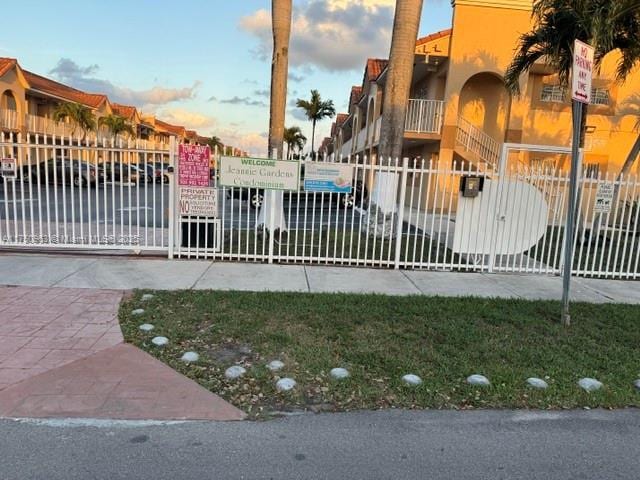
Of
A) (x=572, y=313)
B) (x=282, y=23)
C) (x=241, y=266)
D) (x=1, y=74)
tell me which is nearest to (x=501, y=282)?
(x=572, y=313)

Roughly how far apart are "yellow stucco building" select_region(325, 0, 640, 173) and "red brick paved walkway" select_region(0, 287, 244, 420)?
14419 millimetres

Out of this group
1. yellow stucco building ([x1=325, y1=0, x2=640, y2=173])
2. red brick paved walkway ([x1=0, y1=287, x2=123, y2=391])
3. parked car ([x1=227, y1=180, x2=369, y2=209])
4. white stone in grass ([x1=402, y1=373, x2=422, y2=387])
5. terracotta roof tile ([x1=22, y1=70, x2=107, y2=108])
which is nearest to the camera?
white stone in grass ([x1=402, y1=373, x2=422, y2=387])

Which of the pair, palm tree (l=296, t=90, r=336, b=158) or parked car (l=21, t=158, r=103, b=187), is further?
palm tree (l=296, t=90, r=336, b=158)

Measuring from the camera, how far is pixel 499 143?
716 inches

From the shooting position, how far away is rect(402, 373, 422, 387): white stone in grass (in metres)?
3.92

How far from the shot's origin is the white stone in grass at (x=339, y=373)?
3.99m

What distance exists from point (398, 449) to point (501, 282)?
17.8ft

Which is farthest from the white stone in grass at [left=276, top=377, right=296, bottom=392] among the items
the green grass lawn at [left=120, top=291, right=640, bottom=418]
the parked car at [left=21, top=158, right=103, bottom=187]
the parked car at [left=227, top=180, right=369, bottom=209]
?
the parked car at [left=21, top=158, right=103, bottom=187]

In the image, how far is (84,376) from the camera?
12.6 ft

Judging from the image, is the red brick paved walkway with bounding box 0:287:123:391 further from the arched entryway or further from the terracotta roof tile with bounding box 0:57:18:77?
the terracotta roof tile with bounding box 0:57:18:77

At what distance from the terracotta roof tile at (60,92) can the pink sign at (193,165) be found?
97.6 ft

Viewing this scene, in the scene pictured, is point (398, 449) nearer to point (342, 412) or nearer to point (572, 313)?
point (342, 412)

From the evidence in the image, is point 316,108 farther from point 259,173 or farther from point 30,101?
point 259,173

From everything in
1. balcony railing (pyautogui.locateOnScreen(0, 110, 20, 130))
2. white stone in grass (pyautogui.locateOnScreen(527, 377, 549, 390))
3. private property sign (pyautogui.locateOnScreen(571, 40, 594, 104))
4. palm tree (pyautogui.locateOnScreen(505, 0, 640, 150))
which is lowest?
white stone in grass (pyautogui.locateOnScreen(527, 377, 549, 390))
